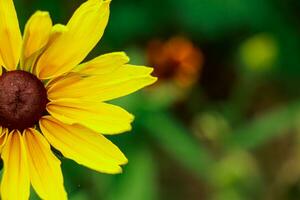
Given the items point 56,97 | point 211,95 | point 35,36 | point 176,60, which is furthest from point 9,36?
point 211,95

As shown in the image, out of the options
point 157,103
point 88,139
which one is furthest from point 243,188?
point 88,139

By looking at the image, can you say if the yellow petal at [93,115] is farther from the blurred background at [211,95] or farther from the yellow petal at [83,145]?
the blurred background at [211,95]

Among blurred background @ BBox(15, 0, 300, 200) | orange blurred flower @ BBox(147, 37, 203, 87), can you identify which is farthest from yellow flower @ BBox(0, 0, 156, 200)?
orange blurred flower @ BBox(147, 37, 203, 87)

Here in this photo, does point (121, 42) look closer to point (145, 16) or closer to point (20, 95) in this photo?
point (145, 16)

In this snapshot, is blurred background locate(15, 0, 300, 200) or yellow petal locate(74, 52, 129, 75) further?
blurred background locate(15, 0, 300, 200)

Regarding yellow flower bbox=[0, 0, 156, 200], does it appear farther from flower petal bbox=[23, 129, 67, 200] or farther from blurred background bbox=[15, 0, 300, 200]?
blurred background bbox=[15, 0, 300, 200]

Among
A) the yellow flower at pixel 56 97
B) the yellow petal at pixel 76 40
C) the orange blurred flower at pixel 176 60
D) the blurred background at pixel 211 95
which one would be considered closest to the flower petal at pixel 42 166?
the yellow flower at pixel 56 97
